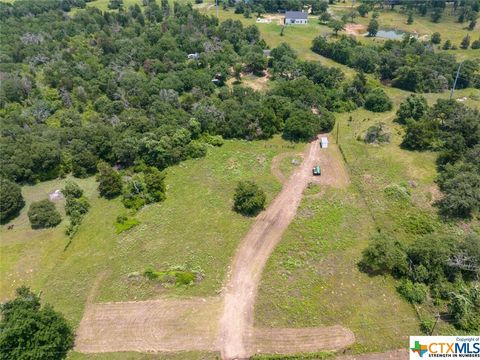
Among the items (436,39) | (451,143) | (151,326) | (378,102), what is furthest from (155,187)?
(436,39)

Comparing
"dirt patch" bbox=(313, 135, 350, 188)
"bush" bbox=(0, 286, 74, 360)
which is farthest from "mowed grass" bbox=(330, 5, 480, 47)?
"bush" bbox=(0, 286, 74, 360)

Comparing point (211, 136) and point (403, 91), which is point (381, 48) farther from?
point (211, 136)

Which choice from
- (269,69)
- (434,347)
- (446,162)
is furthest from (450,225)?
(269,69)

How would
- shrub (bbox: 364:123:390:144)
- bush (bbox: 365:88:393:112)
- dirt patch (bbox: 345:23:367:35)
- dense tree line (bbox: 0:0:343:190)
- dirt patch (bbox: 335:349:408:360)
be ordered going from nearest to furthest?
dirt patch (bbox: 335:349:408:360), dense tree line (bbox: 0:0:343:190), shrub (bbox: 364:123:390:144), bush (bbox: 365:88:393:112), dirt patch (bbox: 345:23:367:35)

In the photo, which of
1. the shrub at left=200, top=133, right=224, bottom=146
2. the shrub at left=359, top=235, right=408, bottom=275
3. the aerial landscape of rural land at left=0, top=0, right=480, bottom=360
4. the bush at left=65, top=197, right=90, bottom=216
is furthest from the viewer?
the shrub at left=200, top=133, right=224, bottom=146

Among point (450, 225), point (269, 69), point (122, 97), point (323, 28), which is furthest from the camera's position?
point (323, 28)

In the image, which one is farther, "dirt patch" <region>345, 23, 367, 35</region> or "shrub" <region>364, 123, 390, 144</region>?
"dirt patch" <region>345, 23, 367, 35</region>

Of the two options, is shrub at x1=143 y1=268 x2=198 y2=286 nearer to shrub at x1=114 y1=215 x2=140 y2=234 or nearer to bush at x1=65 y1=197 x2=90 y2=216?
shrub at x1=114 y1=215 x2=140 y2=234
